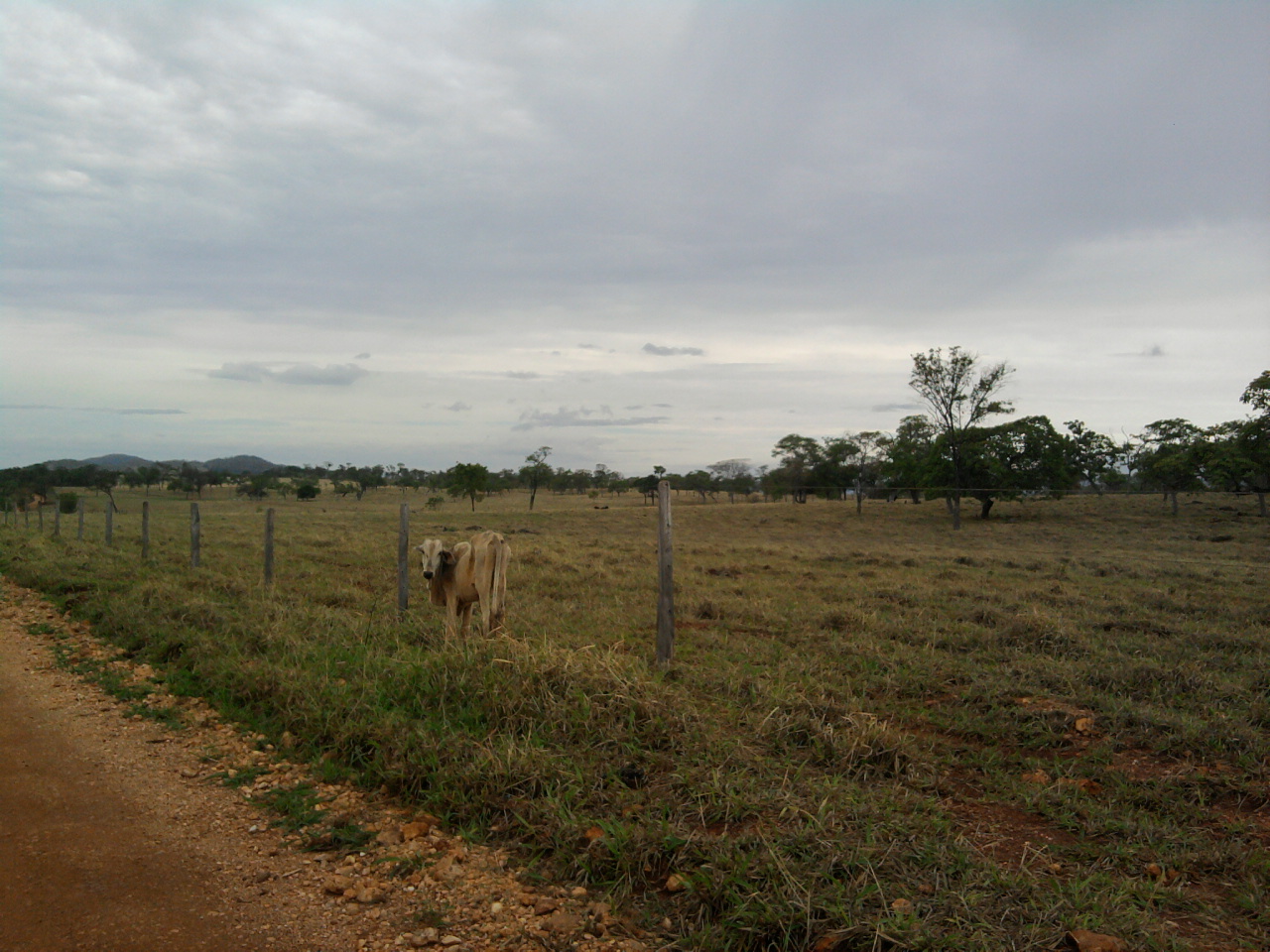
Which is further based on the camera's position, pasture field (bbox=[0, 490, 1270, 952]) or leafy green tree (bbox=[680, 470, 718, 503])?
leafy green tree (bbox=[680, 470, 718, 503])

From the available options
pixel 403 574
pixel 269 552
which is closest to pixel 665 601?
pixel 403 574

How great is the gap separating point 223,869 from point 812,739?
12.5 feet

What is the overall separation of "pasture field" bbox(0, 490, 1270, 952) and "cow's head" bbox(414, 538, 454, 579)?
78 cm

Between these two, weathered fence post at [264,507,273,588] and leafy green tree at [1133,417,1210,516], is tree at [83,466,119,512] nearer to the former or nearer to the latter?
weathered fence post at [264,507,273,588]

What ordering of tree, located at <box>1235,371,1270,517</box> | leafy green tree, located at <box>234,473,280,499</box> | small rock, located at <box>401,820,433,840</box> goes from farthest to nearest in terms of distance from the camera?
1. leafy green tree, located at <box>234,473,280,499</box>
2. tree, located at <box>1235,371,1270,517</box>
3. small rock, located at <box>401,820,433,840</box>

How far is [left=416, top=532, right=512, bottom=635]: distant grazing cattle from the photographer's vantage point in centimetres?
775

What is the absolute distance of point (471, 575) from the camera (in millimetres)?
7777

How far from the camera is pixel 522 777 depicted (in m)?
4.68

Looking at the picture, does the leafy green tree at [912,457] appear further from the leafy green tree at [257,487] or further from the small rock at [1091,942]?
the leafy green tree at [257,487]

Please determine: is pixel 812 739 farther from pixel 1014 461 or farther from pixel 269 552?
pixel 1014 461

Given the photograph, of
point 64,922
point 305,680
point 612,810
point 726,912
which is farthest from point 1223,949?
point 305,680

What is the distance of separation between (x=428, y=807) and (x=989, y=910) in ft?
10.2

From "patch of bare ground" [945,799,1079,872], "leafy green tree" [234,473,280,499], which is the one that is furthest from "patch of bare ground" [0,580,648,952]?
"leafy green tree" [234,473,280,499]

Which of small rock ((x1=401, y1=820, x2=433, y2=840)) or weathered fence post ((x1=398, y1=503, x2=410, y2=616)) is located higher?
weathered fence post ((x1=398, y1=503, x2=410, y2=616))
